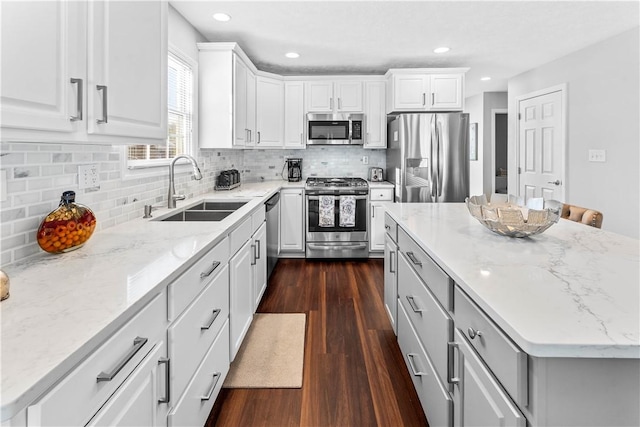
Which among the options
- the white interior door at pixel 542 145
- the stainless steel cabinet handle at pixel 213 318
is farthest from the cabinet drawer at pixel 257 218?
the white interior door at pixel 542 145

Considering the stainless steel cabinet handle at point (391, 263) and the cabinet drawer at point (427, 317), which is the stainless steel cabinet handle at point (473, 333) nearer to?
the cabinet drawer at point (427, 317)

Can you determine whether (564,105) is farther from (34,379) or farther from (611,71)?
(34,379)

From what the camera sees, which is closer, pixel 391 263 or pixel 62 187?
pixel 62 187

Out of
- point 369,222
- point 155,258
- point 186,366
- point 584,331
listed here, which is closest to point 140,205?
point 155,258

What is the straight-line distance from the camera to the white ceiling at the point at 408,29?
3070 mm

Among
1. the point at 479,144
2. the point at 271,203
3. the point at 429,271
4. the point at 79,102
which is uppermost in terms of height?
the point at 479,144

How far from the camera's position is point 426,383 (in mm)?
1562

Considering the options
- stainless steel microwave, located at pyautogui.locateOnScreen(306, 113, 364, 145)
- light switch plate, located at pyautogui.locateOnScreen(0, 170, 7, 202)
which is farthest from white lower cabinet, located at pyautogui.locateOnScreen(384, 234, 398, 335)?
stainless steel microwave, located at pyautogui.locateOnScreen(306, 113, 364, 145)

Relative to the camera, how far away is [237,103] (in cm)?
370

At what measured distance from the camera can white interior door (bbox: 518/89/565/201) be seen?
4707 mm

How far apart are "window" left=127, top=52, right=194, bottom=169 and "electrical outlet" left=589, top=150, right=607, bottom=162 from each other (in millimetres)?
4281

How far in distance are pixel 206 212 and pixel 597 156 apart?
420 cm

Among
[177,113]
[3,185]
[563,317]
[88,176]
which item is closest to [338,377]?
[563,317]

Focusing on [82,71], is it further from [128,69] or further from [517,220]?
[517,220]
